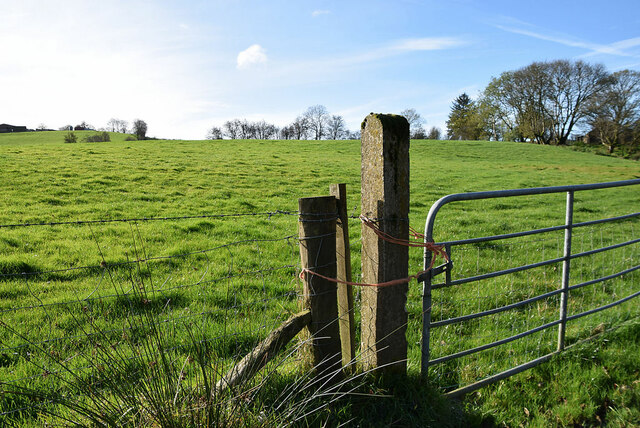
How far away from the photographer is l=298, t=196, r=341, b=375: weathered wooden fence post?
2.81 metres

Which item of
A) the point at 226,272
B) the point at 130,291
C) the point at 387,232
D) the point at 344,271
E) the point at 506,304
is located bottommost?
the point at 506,304

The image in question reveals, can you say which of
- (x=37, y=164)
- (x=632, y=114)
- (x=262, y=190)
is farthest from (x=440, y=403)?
(x=632, y=114)

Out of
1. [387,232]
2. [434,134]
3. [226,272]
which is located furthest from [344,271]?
[434,134]

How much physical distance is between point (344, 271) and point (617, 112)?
74539mm

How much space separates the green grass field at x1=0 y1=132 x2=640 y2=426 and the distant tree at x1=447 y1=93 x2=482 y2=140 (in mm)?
52985

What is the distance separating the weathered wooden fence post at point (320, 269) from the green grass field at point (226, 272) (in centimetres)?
27

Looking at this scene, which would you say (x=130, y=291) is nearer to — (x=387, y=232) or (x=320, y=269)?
(x=320, y=269)

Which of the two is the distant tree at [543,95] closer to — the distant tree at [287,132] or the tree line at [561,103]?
the tree line at [561,103]

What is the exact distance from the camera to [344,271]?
9.74ft

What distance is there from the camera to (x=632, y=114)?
5928 centimetres

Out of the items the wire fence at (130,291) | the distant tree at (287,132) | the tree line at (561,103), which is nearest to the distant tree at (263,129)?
the distant tree at (287,132)

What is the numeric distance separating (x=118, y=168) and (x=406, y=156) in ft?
55.3

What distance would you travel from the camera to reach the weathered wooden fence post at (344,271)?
296 centimetres

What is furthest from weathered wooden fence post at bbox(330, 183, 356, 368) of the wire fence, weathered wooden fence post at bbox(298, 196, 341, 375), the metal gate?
the metal gate
